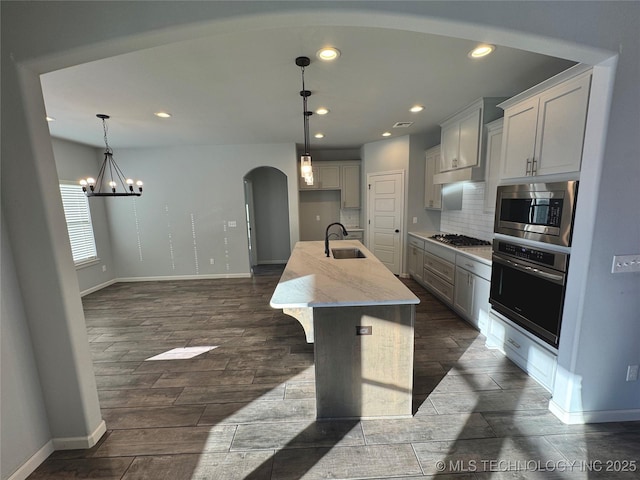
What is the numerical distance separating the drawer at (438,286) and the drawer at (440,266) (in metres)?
0.07

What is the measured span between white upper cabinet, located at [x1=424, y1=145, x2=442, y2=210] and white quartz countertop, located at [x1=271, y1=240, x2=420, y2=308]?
→ 7.70 ft

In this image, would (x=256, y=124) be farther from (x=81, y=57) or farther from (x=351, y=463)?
(x=351, y=463)

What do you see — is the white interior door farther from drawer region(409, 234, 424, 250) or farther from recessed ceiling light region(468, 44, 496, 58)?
recessed ceiling light region(468, 44, 496, 58)

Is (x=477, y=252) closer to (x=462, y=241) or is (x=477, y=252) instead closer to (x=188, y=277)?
(x=462, y=241)

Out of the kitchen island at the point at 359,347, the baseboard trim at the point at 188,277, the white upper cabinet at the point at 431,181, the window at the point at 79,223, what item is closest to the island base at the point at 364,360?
the kitchen island at the point at 359,347

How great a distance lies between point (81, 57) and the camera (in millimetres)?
1430

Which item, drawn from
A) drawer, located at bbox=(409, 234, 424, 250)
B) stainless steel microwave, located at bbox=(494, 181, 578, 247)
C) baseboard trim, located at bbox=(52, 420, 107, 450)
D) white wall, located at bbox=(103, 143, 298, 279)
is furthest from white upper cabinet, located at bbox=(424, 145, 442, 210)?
baseboard trim, located at bbox=(52, 420, 107, 450)

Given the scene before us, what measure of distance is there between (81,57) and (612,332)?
11.9 ft

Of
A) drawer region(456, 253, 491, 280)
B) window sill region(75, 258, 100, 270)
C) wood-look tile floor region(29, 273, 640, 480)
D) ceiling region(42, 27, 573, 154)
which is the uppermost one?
ceiling region(42, 27, 573, 154)

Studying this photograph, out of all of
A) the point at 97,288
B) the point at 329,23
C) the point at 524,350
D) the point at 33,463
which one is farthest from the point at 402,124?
the point at 97,288

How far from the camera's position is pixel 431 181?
465 centimetres

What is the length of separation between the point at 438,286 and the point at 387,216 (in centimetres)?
187

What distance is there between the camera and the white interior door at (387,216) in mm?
5105

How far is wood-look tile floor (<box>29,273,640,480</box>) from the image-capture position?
1.55 metres
